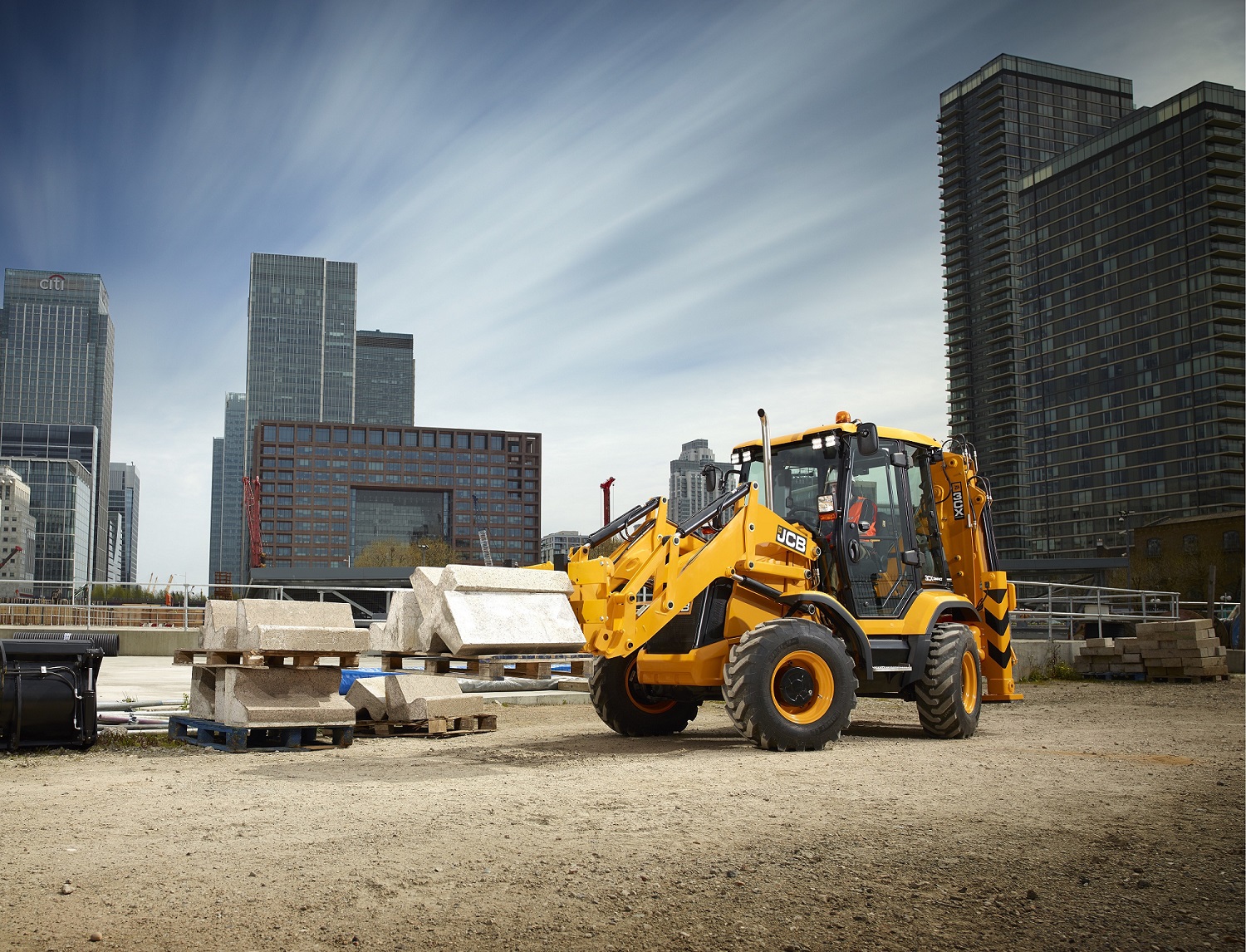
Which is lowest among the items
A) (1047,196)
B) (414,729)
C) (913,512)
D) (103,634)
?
(414,729)

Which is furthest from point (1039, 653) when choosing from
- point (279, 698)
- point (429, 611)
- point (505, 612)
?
point (279, 698)

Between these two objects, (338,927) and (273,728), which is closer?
(338,927)

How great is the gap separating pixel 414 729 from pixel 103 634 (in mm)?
3550

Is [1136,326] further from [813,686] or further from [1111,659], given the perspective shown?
[813,686]

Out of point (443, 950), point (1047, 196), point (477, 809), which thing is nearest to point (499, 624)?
point (477, 809)

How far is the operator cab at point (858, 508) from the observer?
10.7 m

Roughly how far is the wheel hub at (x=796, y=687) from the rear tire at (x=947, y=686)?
170 cm

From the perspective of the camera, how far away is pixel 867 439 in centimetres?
1041

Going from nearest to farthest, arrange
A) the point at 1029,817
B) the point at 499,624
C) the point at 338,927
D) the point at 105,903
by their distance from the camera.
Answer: the point at 338,927, the point at 105,903, the point at 1029,817, the point at 499,624

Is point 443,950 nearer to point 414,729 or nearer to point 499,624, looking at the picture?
point 499,624

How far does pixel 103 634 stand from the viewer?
1139 cm

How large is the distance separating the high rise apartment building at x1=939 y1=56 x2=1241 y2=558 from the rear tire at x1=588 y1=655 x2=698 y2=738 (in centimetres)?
12891

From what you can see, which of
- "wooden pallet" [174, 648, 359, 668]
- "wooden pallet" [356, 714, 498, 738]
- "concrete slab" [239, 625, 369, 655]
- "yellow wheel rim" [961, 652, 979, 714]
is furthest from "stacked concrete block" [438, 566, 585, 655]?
"yellow wheel rim" [961, 652, 979, 714]

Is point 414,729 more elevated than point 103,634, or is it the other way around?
point 103,634
